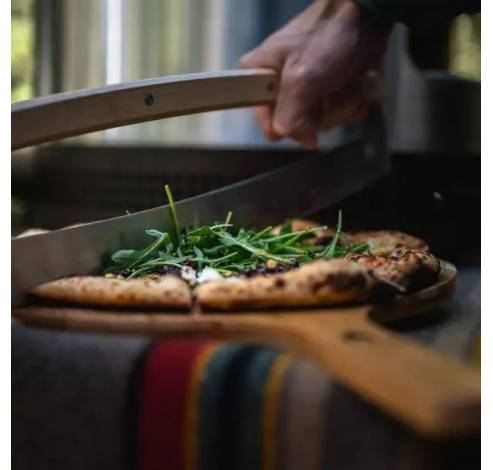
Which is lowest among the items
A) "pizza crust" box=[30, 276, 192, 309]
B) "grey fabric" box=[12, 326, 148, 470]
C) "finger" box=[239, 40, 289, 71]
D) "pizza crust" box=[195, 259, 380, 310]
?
"grey fabric" box=[12, 326, 148, 470]

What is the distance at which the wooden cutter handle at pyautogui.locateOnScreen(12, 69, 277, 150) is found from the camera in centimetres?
52

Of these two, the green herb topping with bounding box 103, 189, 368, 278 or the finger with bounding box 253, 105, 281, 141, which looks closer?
the green herb topping with bounding box 103, 189, 368, 278

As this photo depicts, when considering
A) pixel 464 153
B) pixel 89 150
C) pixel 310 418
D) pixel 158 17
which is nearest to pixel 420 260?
pixel 310 418

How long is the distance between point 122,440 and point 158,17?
1.11m

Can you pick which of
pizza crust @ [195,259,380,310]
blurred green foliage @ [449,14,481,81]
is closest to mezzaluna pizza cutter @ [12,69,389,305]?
pizza crust @ [195,259,380,310]

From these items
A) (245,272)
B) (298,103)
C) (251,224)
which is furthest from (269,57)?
(245,272)

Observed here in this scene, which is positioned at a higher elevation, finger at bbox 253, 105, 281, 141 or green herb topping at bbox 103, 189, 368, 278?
finger at bbox 253, 105, 281, 141

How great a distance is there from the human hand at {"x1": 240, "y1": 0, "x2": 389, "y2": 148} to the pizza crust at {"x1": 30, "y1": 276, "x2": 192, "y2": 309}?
14.3 inches

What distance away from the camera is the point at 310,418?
40 cm

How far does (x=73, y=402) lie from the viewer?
44cm

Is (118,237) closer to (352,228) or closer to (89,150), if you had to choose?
(352,228)

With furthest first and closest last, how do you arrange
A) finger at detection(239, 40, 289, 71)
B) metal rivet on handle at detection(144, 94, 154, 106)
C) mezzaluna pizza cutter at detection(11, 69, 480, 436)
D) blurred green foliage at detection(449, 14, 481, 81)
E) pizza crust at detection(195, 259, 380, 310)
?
blurred green foliage at detection(449, 14, 481, 81) → finger at detection(239, 40, 289, 71) → metal rivet on handle at detection(144, 94, 154, 106) → pizza crust at detection(195, 259, 380, 310) → mezzaluna pizza cutter at detection(11, 69, 480, 436)

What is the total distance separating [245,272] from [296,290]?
0.08 m

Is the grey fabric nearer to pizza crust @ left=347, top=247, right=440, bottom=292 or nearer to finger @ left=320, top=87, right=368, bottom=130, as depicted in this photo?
pizza crust @ left=347, top=247, right=440, bottom=292
